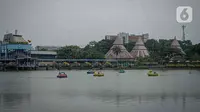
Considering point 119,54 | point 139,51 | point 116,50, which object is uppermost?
point 116,50

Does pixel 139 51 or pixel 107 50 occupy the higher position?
pixel 107 50

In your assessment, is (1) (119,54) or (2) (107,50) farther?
(2) (107,50)

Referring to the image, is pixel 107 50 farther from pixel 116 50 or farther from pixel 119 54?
pixel 116 50

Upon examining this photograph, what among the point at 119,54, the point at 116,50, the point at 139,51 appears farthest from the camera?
the point at 139,51

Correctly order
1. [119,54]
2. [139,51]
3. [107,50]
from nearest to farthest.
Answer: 1. [119,54]
2. [139,51]
3. [107,50]

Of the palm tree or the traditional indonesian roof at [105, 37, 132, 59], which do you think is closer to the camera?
the palm tree

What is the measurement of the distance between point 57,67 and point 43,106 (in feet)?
168

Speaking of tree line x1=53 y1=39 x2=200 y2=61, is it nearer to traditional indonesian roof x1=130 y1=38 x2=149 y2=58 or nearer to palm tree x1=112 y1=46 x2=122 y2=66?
traditional indonesian roof x1=130 y1=38 x2=149 y2=58

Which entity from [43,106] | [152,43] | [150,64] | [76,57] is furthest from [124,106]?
[152,43]

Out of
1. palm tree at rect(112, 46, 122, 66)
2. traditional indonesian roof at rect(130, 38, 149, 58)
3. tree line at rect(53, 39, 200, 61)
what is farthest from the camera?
traditional indonesian roof at rect(130, 38, 149, 58)

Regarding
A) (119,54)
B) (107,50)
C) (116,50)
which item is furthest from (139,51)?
(107,50)

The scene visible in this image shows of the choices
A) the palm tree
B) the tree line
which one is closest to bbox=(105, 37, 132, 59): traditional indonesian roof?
the palm tree

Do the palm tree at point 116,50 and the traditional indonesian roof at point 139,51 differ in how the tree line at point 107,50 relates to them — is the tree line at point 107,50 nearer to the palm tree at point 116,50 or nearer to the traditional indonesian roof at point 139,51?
the traditional indonesian roof at point 139,51

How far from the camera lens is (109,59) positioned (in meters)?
71.5
